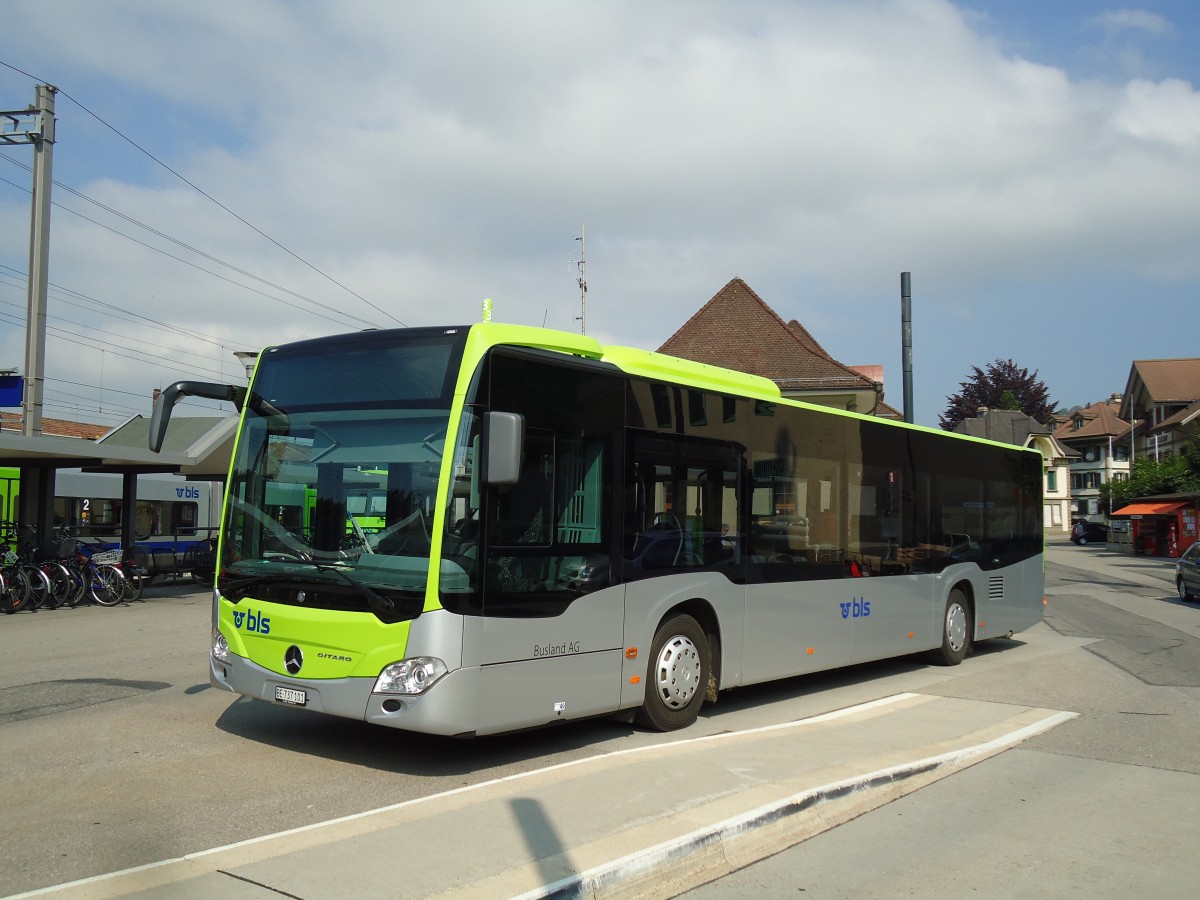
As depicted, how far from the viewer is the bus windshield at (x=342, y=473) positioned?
263 inches

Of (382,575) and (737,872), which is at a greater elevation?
(382,575)

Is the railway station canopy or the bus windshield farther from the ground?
the railway station canopy

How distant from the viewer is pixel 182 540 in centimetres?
3250

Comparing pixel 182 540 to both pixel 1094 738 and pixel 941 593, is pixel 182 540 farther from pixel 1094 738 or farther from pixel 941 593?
pixel 1094 738

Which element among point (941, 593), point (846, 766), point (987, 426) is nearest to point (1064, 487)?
point (987, 426)

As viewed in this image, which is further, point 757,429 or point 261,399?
point 757,429

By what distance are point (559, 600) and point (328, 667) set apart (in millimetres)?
1623

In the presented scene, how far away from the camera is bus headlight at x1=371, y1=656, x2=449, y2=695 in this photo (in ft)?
21.3

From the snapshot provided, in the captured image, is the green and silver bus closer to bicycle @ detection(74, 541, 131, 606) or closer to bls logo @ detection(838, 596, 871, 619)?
bls logo @ detection(838, 596, 871, 619)

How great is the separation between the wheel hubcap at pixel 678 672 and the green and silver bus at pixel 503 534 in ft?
0.08

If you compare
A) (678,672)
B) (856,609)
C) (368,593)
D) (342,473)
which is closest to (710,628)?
(678,672)

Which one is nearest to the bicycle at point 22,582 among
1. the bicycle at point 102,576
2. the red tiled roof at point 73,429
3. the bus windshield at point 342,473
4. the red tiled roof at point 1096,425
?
the bicycle at point 102,576

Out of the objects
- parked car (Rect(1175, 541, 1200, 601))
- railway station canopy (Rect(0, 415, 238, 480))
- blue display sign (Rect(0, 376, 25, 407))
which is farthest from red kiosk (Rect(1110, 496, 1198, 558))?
blue display sign (Rect(0, 376, 25, 407))

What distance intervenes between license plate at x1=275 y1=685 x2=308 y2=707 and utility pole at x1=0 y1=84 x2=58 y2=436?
15.0 m
